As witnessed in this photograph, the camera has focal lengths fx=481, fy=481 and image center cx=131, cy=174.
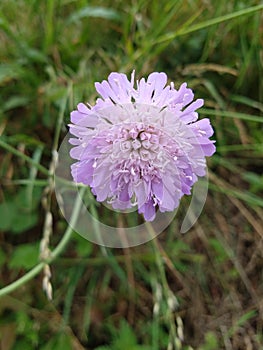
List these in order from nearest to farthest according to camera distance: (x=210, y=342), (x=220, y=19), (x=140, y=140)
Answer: (x=140, y=140), (x=220, y=19), (x=210, y=342)

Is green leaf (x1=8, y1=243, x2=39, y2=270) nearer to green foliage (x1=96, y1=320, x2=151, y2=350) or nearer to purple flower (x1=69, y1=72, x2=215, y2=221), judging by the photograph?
green foliage (x1=96, y1=320, x2=151, y2=350)

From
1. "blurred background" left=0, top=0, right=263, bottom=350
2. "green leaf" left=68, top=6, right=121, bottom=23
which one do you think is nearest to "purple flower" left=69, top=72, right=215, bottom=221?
"blurred background" left=0, top=0, right=263, bottom=350

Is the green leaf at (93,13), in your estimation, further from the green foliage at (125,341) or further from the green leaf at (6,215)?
the green foliage at (125,341)

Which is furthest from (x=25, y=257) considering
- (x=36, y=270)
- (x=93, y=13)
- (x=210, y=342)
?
(x=93, y=13)

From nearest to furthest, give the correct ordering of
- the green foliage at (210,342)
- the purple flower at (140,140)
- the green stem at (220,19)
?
the purple flower at (140,140) → the green stem at (220,19) → the green foliage at (210,342)

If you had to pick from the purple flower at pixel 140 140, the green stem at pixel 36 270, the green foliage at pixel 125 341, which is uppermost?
the purple flower at pixel 140 140

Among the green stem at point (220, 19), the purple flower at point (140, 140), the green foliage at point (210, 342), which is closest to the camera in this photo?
the purple flower at point (140, 140)

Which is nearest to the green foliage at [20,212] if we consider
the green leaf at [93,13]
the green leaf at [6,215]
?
the green leaf at [6,215]

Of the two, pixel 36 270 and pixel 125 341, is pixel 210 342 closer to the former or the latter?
pixel 125 341
